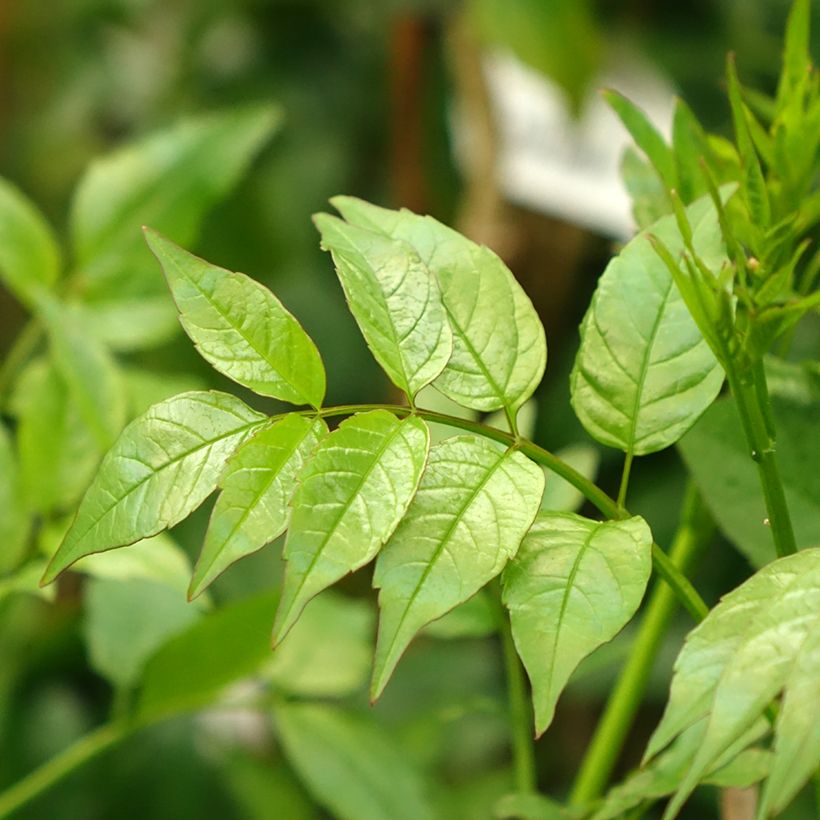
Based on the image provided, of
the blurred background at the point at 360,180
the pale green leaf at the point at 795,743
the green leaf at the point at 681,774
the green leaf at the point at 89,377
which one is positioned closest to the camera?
the pale green leaf at the point at 795,743

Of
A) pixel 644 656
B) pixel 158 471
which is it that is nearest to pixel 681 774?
pixel 644 656

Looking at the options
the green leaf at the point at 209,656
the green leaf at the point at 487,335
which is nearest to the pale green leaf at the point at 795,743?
the green leaf at the point at 487,335

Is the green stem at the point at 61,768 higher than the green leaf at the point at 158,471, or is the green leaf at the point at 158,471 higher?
the green leaf at the point at 158,471

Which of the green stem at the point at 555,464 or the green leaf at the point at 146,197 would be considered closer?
the green stem at the point at 555,464

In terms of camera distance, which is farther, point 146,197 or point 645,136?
point 146,197

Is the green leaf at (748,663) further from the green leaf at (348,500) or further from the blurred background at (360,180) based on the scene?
the blurred background at (360,180)

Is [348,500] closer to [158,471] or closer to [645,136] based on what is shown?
[158,471]

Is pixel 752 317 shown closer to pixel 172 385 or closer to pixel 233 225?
pixel 172 385
